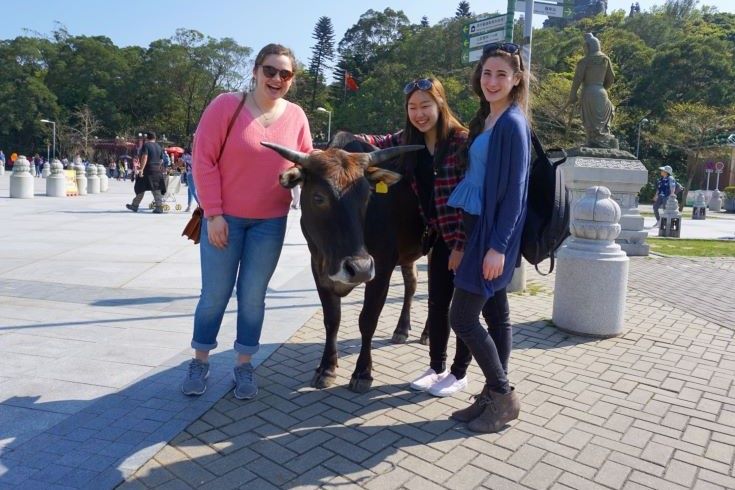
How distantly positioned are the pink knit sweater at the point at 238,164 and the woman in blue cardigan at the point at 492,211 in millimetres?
1166

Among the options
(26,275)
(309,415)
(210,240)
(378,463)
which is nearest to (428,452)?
(378,463)

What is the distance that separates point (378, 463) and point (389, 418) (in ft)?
1.90

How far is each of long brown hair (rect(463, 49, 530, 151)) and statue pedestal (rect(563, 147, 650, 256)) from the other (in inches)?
357

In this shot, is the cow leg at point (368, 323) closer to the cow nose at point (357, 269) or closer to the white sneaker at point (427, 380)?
the white sneaker at point (427, 380)

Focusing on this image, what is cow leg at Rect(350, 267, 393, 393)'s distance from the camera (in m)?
4.04

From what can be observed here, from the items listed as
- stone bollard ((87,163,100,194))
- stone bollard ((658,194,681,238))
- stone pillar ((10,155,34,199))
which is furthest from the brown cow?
stone bollard ((87,163,100,194))

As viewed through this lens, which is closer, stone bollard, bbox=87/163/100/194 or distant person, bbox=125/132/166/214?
distant person, bbox=125/132/166/214

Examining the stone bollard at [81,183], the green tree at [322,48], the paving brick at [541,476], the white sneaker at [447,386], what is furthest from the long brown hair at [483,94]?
the green tree at [322,48]

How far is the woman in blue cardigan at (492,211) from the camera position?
10.2ft

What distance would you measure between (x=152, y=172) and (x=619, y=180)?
1135 cm

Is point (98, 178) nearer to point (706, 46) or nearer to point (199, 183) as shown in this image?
point (199, 183)

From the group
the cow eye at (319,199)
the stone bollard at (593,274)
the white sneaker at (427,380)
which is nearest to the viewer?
the cow eye at (319,199)

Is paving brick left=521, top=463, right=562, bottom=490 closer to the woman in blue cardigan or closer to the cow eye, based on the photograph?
the woman in blue cardigan

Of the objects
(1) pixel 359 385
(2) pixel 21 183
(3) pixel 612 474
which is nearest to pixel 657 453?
(3) pixel 612 474
